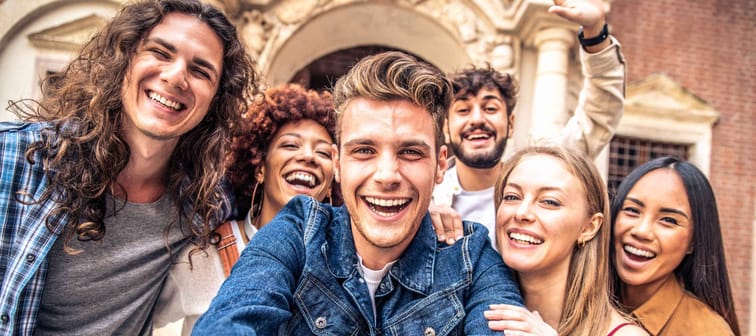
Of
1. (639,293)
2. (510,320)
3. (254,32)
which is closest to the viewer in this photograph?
(510,320)

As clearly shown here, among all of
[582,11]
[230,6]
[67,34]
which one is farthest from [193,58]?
[67,34]

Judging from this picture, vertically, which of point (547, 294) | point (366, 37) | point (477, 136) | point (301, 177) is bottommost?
point (547, 294)

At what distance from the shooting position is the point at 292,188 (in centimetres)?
294

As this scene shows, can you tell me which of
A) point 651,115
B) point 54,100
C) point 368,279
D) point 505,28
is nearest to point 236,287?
point 368,279

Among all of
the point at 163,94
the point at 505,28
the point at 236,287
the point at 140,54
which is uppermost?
the point at 505,28

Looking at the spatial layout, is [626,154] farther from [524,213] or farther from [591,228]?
[524,213]

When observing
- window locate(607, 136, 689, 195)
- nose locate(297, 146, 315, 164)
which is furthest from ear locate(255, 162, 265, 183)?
window locate(607, 136, 689, 195)

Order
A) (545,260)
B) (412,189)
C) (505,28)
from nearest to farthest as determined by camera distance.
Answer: (412,189) → (545,260) → (505,28)

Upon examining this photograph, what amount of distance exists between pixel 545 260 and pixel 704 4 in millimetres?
7581

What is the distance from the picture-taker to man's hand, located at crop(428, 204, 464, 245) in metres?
2.26

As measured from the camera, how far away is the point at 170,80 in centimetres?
230

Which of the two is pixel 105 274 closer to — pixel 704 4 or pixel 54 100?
pixel 54 100

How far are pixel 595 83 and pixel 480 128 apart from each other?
0.73 m

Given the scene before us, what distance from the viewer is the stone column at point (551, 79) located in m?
6.10
